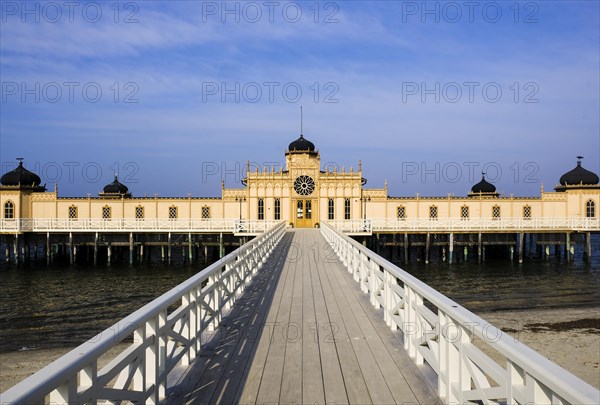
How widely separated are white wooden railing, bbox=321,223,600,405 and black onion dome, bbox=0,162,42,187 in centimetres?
4091

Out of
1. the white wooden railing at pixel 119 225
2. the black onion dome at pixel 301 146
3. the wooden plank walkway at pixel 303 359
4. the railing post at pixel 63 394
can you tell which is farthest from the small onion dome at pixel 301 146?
the railing post at pixel 63 394

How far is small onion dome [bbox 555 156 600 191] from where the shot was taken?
41688mm

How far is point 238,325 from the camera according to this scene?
27.7 ft

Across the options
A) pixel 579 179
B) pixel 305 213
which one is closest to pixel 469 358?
pixel 305 213

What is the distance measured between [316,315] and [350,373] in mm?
3294

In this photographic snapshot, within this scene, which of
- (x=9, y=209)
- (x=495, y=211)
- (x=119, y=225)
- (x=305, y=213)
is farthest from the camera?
(x=495, y=211)

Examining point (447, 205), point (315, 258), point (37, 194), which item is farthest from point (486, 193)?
point (37, 194)

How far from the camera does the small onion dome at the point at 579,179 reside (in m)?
41.7

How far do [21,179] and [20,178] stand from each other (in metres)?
0.11

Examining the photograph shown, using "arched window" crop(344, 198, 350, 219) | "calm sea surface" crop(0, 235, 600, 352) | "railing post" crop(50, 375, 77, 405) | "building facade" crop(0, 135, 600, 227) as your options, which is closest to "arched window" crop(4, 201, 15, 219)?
"building facade" crop(0, 135, 600, 227)

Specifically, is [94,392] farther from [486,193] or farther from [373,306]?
[486,193]

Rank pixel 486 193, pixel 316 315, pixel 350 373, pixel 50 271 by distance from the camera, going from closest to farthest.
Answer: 1. pixel 350 373
2. pixel 316 315
3. pixel 50 271
4. pixel 486 193

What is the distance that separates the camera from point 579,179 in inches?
1644

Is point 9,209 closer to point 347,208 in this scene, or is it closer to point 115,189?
point 115,189
